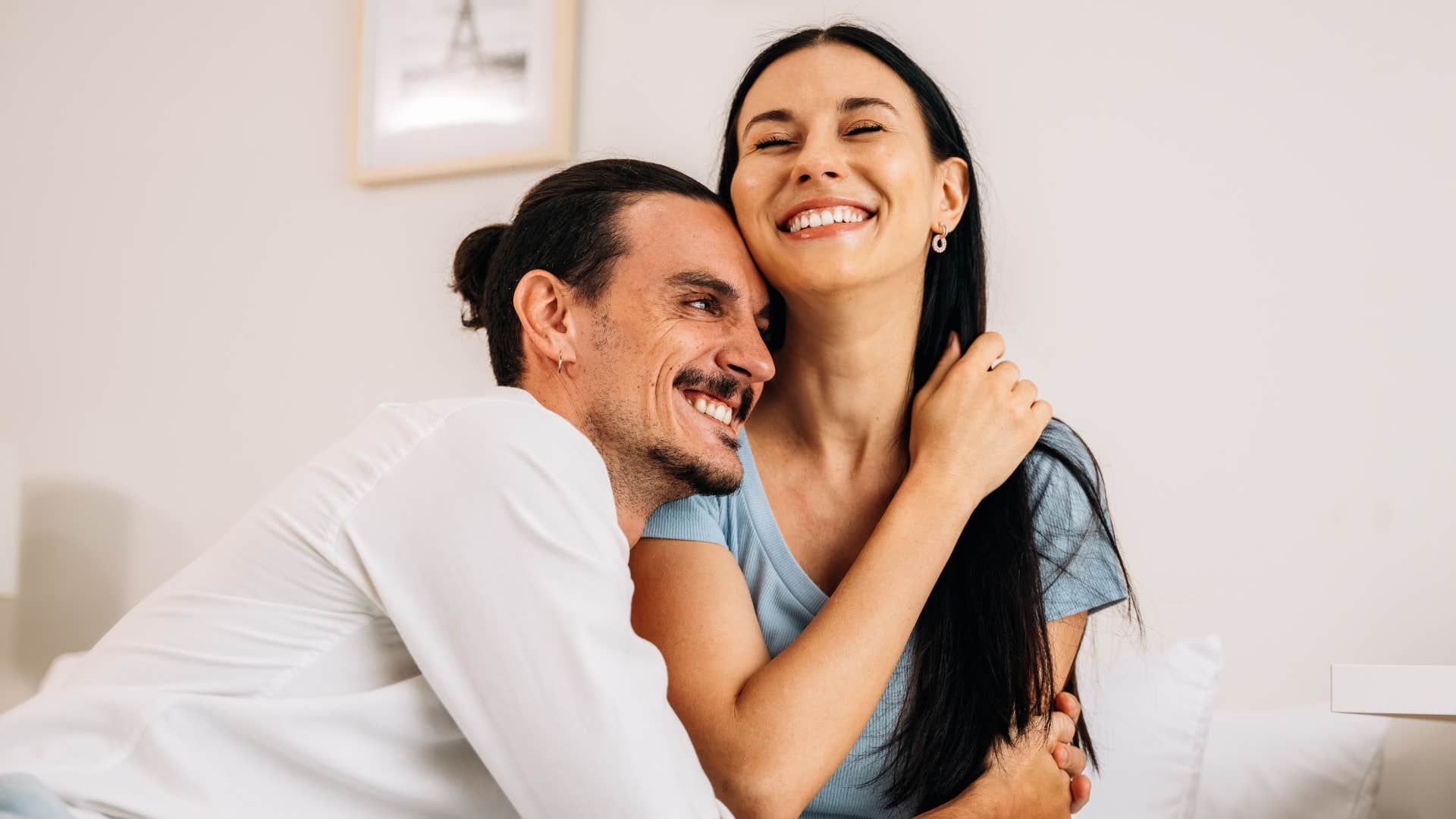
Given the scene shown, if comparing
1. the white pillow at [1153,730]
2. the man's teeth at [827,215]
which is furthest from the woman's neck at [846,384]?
the white pillow at [1153,730]

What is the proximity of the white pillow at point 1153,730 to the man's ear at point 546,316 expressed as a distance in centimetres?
90

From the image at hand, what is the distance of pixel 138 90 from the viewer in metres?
2.96

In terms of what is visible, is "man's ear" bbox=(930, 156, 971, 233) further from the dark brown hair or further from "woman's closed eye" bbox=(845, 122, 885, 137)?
the dark brown hair

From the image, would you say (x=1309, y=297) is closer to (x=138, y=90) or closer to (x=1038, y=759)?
(x=1038, y=759)

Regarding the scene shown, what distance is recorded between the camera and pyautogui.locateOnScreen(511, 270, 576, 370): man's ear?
1.39 metres

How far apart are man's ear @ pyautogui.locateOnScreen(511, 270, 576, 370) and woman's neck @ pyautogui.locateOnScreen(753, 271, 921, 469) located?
278 mm

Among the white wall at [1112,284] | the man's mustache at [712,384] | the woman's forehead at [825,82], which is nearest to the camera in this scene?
the man's mustache at [712,384]

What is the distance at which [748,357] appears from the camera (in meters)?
1.43

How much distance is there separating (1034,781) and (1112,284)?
0.90m

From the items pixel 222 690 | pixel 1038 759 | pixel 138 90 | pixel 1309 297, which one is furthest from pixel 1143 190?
pixel 138 90

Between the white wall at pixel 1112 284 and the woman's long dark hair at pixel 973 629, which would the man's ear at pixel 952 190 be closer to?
the woman's long dark hair at pixel 973 629

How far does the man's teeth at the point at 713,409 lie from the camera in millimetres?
1397

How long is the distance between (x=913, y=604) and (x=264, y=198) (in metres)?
2.06

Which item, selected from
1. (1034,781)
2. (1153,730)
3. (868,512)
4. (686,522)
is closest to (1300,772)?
(1153,730)
